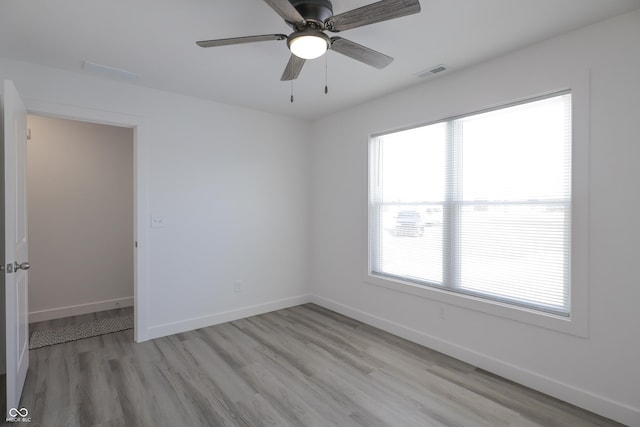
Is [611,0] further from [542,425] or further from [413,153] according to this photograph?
[542,425]

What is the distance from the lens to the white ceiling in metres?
2.03

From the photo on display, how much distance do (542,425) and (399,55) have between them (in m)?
2.87

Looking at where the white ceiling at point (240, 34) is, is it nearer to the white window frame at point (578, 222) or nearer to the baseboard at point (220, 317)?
the white window frame at point (578, 222)

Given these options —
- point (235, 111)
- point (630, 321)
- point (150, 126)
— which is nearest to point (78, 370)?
point (150, 126)

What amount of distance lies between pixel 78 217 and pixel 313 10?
4130mm

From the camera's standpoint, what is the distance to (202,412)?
2.20 meters

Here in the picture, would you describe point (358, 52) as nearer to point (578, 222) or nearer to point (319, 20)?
point (319, 20)

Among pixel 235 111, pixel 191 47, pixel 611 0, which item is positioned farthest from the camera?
pixel 235 111

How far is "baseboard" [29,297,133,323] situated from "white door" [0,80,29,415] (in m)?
1.87

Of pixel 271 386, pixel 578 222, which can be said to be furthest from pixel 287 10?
pixel 271 386

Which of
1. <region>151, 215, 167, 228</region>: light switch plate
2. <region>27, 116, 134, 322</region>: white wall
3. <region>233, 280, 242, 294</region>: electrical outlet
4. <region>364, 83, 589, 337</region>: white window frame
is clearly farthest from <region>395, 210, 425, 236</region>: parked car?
<region>27, 116, 134, 322</region>: white wall

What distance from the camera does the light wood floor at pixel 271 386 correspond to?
2.14 m

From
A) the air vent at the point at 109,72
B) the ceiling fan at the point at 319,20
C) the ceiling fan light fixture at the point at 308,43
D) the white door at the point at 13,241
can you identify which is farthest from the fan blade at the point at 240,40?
the air vent at the point at 109,72

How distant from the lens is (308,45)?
6.12 feet
